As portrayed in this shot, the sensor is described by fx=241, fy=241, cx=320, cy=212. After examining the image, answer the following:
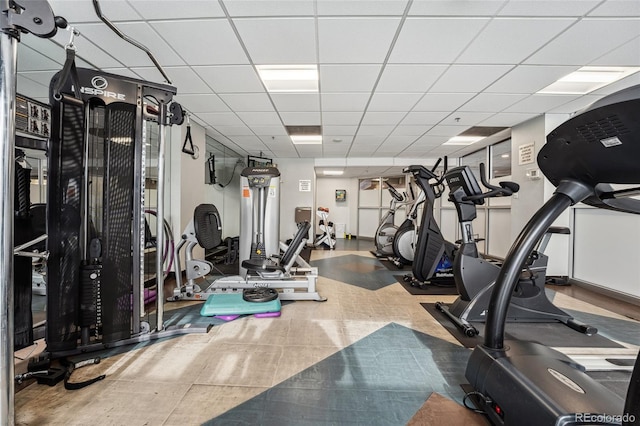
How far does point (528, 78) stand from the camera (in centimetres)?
280

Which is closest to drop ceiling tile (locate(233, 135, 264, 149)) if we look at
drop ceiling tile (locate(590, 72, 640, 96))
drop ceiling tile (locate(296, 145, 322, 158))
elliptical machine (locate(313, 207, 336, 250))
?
drop ceiling tile (locate(296, 145, 322, 158))

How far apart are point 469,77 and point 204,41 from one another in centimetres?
285

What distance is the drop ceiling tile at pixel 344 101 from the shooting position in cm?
328

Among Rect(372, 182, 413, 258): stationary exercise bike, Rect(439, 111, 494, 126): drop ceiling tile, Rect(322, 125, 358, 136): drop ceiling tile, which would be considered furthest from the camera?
Rect(372, 182, 413, 258): stationary exercise bike

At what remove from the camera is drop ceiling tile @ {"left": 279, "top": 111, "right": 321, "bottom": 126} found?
3.98m

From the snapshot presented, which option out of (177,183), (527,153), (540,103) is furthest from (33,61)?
(527,153)

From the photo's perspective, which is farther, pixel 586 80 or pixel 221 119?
pixel 221 119

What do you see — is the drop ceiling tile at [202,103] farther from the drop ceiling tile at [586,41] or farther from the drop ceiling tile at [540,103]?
the drop ceiling tile at [540,103]

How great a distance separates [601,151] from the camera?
3.05 ft

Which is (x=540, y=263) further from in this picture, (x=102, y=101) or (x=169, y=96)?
(x=102, y=101)

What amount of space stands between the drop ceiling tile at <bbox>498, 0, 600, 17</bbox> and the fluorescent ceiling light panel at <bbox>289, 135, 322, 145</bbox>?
3.69 metres

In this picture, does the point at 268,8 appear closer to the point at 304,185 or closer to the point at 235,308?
the point at 235,308

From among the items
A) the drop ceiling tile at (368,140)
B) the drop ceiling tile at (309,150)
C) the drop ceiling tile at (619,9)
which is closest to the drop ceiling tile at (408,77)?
the drop ceiling tile at (619,9)

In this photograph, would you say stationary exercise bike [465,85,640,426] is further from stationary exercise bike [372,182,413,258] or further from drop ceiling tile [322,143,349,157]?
drop ceiling tile [322,143,349,157]
